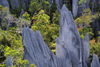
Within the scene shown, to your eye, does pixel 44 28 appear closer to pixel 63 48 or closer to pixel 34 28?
pixel 34 28

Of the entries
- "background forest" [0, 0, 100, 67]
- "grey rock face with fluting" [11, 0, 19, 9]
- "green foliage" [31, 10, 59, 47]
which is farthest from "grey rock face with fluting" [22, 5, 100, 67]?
"grey rock face with fluting" [11, 0, 19, 9]

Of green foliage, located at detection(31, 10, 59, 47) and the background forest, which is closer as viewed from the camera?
the background forest

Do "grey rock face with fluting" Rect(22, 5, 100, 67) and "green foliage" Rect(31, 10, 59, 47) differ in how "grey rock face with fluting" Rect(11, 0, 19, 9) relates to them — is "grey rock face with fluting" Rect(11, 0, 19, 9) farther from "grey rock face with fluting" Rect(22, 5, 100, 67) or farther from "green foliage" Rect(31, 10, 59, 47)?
"grey rock face with fluting" Rect(22, 5, 100, 67)

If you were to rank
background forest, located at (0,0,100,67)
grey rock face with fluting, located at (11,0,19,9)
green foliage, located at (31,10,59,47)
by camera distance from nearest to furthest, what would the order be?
background forest, located at (0,0,100,67) → green foliage, located at (31,10,59,47) → grey rock face with fluting, located at (11,0,19,9)

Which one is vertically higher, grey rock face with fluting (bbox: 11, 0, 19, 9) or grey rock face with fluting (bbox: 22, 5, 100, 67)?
grey rock face with fluting (bbox: 11, 0, 19, 9)

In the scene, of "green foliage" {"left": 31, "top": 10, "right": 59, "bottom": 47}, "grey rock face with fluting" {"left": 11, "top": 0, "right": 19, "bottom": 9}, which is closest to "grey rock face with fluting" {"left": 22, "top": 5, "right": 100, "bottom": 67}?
"green foliage" {"left": 31, "top": 10, "right": 59, "bottom": 47}

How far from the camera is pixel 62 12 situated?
819 centimetres

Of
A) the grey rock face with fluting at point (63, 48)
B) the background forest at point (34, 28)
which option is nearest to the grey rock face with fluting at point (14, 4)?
the background forest at point (34, 28)

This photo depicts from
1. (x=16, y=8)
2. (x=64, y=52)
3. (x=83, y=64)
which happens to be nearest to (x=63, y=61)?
(x=64, y=52)

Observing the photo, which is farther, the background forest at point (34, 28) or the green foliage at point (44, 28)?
the green foliage at point (44, 28)

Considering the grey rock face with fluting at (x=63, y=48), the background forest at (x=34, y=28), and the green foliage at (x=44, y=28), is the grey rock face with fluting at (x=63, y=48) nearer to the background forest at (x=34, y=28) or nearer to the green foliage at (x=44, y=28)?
the background forest at (x=34, y=28)

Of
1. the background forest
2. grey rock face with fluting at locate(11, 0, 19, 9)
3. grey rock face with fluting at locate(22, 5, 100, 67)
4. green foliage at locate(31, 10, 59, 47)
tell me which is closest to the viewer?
grey rock face with fluting at locate(22, 5, 100, 67)

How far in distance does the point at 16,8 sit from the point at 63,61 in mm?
18000

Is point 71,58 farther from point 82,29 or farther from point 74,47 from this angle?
point 82,29
